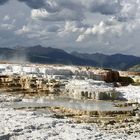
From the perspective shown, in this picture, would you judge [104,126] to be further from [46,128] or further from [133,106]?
[133,106]

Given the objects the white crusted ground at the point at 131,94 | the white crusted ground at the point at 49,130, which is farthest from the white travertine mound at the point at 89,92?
the white crusted ground at the point at 49,130

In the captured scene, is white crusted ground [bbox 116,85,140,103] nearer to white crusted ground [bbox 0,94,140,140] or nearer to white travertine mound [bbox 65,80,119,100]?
white travertine mound [bbox 65,80,119,100]

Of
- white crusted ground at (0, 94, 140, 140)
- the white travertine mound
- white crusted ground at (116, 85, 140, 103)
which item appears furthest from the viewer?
the white travertine mound

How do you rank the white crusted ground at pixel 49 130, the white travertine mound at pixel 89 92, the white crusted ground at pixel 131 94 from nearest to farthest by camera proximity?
the white crusted ground at pixel 49 130, the white crusted ground at pixel 131 94, the white travertine mound at pixel 89 92

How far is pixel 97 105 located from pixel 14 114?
625 inches

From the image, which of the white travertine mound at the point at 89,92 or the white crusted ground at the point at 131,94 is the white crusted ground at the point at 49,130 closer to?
the white crusted ground at the point at 131,94

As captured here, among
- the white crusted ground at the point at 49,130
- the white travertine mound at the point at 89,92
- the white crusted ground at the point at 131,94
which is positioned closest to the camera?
the white crusted ground at the point at 49,130

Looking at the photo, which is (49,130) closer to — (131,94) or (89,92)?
(89,92)

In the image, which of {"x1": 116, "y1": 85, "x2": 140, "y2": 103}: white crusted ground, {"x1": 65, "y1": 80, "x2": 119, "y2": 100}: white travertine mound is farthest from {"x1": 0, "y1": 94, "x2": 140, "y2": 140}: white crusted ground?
{"x1": 65, "y1": 80, "x2": 119, "y2": 100}: white travertine mound


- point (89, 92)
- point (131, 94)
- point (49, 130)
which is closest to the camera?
point (49, 130)

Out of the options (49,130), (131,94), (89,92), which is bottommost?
(49,130)

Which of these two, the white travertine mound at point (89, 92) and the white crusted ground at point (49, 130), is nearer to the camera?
the white crusted ground at point (49, 130)

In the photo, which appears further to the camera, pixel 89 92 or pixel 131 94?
pixel 131 94

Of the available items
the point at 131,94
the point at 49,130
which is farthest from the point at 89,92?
the point at 49,130
